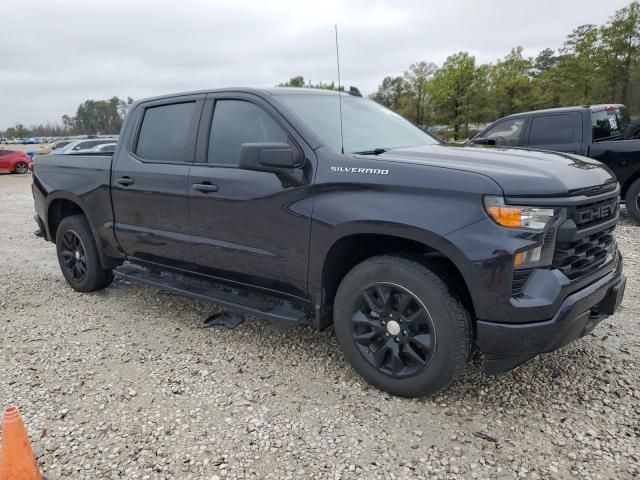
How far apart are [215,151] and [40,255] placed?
4.53m

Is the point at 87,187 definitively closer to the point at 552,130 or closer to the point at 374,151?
the point at 374,151

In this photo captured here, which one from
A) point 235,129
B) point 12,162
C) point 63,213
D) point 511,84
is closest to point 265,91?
point 235,129

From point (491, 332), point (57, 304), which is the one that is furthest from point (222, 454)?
point (57, 304)

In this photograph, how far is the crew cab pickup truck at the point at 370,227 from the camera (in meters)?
2.50

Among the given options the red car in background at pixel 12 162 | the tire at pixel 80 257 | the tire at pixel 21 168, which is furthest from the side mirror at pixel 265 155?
the tire at pixel 21 168

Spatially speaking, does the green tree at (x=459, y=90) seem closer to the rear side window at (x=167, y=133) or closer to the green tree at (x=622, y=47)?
the green tree at (x=622, y=47)

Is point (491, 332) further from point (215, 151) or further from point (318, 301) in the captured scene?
point (215, 151)

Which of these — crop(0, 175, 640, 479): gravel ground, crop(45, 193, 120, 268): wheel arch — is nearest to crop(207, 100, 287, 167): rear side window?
crop(0, 175, 640, 479): gravel ground

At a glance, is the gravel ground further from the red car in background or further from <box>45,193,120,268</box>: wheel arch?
the red car in background

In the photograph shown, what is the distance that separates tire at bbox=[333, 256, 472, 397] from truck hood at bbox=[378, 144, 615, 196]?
60 centimetres

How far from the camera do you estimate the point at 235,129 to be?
3572 millimetres

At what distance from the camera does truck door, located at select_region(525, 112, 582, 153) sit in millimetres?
7680

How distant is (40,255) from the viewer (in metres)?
6.83

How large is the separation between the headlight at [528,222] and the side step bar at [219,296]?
4.58 ft
